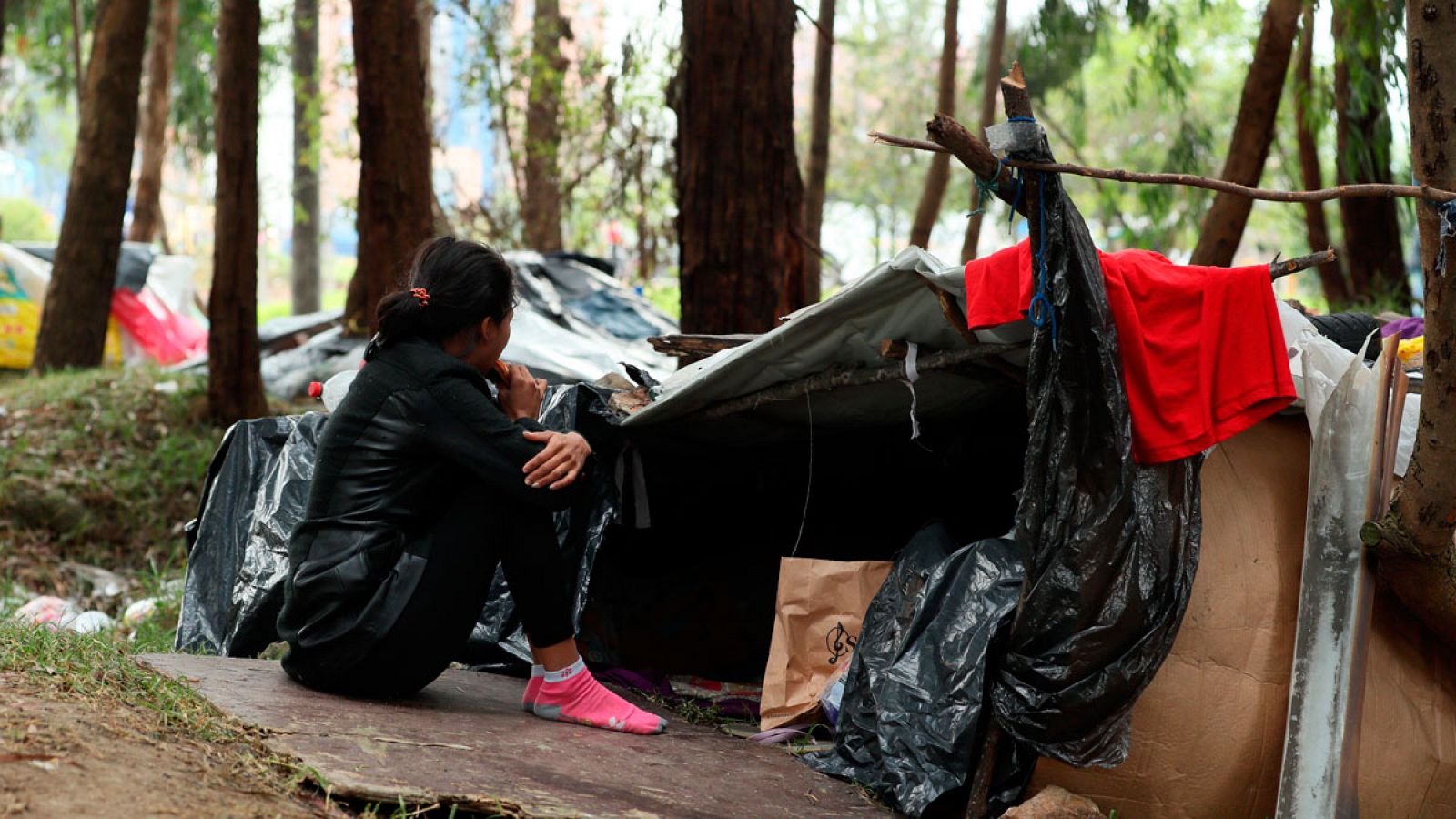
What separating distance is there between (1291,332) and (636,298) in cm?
621

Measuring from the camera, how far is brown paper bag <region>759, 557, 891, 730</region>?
12.3 ft

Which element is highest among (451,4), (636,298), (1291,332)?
(451,4)

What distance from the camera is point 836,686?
367cm

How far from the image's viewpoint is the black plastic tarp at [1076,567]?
281cm

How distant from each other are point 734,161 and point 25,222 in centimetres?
2893

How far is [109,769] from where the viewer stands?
2271 millimetres

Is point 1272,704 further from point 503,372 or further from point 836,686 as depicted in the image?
point 503,372

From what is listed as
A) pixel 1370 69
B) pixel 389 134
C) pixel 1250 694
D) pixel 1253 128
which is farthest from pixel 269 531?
pixel 1370 69

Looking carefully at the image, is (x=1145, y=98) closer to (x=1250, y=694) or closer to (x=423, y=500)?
(x=1250, y=694)

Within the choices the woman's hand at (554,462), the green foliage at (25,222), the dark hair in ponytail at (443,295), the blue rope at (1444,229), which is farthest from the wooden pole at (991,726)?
the green foliage at (25,222)

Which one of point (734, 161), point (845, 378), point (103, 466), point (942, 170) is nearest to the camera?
point (845, 378)

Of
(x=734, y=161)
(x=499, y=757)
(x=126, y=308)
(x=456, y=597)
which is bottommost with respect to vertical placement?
(x=499, y=757)

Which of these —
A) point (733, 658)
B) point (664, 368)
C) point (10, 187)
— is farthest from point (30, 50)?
point (10, 187)

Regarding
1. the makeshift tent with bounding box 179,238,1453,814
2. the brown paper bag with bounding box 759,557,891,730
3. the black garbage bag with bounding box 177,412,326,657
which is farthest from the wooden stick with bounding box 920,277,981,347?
the black garbage bag with bounding box 177,412,326,657
